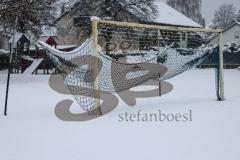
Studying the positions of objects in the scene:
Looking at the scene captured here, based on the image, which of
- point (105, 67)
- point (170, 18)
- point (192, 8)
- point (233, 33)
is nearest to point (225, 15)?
point (192, 8)

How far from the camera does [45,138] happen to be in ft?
18.9

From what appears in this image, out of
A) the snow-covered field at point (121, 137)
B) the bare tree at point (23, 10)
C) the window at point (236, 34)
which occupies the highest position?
the bare tree at point (23, 10)

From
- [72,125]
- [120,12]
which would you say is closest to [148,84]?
[72,125]

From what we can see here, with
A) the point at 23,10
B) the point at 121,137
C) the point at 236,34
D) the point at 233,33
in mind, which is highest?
the point at 23,10

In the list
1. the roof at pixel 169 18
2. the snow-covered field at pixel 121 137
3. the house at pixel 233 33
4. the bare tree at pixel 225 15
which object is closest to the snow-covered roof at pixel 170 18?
the roof at pixel 169 18

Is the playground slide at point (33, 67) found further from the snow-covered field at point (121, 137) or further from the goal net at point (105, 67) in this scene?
the snow-covered field at point (121, 137)

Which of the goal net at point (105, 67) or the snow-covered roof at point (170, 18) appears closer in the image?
the goal net at point (105, 67)

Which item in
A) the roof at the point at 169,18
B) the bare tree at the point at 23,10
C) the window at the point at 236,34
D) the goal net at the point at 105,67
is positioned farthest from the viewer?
the window at the point at 236,34

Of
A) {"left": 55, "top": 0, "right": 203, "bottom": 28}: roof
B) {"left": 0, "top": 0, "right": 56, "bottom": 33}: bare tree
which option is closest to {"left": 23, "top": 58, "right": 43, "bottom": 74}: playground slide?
{"left": 0, "top": 0, "right": 56, "bottom": 33}: bare tree

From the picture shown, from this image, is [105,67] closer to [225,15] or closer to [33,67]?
[33,67]

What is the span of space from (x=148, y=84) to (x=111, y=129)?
794 centimetres

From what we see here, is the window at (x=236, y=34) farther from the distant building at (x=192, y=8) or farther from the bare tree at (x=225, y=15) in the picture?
the bare tree at (x=225, y=15)

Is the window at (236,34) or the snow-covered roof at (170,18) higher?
the snow-covered roof at (170,18)

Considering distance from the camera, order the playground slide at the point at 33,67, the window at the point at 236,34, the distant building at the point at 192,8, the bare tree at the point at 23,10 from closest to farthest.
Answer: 1. the bare tree at the point at 23,10
2. the playground slide at the point at 33,67
3. the window at the point at 236,34
4. the distant building at the point at 192,8
